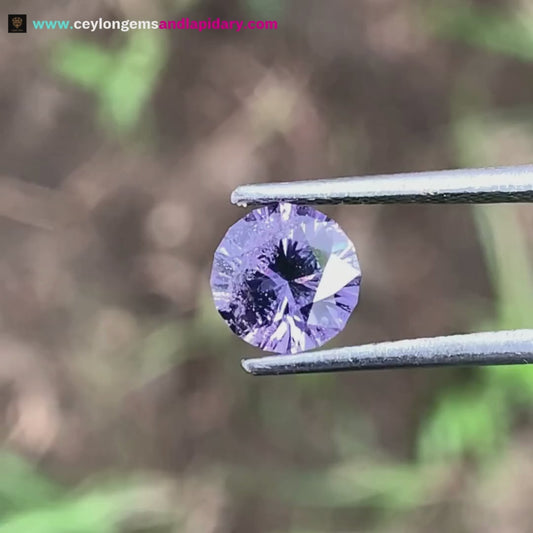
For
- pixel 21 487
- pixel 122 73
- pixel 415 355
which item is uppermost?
pixel 122 73

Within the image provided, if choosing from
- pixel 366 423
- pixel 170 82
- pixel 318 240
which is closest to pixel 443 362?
pixel 318 240

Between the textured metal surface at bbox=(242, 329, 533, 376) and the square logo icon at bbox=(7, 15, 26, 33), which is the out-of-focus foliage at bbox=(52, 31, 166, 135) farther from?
the textured metal surface at bbox=(242, 329, 533, 376)

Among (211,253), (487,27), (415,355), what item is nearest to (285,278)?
(415,355)

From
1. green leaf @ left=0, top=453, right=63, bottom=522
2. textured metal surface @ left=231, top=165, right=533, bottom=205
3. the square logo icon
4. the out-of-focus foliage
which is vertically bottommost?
green leaf @ left=0, top=453, right=63, bottom=522

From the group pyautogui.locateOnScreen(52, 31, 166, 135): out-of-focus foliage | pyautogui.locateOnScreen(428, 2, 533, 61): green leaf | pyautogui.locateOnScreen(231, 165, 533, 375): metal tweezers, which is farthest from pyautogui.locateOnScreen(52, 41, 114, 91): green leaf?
pyautogui.locateOnScreen(231, 165, 533, 375): metal tweezers

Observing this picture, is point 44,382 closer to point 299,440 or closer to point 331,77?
point 299,440

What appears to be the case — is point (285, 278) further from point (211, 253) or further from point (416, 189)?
point (211, 253)

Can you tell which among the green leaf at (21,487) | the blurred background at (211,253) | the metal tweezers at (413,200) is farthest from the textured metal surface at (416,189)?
the green leaf at (21,487)
